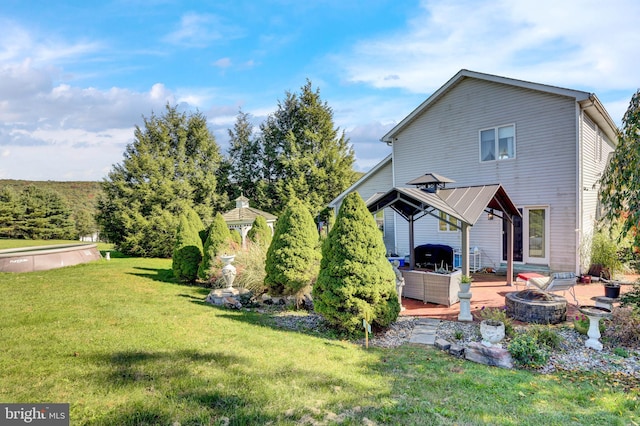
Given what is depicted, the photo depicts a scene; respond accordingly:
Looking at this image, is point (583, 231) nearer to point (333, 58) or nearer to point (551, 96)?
point (551, 96)

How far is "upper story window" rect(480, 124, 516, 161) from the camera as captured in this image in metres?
11.3

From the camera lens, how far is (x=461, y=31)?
28.5ft

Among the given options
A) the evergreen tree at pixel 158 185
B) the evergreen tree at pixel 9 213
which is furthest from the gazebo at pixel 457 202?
the evergreen tree at pixel 9 213

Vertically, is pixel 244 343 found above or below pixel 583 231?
below

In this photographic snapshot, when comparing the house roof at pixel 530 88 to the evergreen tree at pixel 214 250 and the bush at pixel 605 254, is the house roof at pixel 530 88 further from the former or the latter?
the evergreen tree at pixel 214 250

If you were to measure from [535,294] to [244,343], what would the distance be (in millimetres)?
5898

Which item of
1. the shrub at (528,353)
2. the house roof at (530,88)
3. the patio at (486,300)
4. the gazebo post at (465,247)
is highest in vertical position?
the house roof at (530,88)

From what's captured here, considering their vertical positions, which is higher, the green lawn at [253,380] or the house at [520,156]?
the house at [520,156]

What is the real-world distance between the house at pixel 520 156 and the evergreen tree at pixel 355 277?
4.46m

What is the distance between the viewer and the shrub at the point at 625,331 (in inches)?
204

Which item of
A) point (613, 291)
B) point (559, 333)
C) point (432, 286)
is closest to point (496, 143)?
point (613, 291)

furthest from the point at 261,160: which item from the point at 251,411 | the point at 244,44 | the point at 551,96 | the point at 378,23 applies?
the point at 251,411

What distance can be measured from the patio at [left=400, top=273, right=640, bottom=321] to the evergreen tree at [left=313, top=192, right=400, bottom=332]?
1723 mm

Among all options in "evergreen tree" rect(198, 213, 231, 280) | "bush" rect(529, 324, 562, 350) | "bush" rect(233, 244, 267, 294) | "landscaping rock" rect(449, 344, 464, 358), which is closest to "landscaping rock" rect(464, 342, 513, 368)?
"landscaping rock" rect(449, 344, 464, 358)
